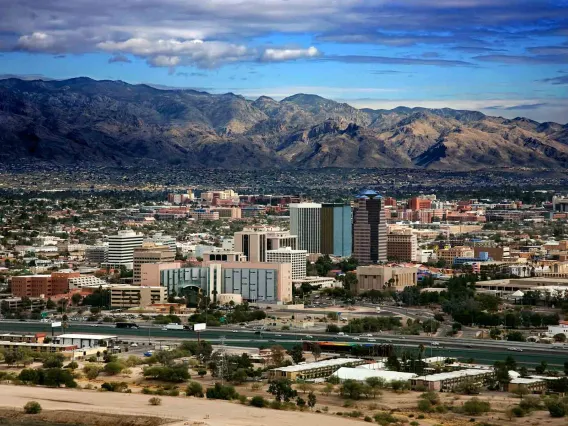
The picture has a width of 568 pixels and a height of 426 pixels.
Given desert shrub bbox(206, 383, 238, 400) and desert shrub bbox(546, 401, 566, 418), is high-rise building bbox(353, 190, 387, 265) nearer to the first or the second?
desert shrub bbox(206, 383, 238, 400)

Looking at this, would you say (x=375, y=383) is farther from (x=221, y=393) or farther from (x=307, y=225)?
(x=307, y=225)

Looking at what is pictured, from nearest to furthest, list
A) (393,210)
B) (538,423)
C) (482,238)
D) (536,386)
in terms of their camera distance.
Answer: (538,423) < (536,386) < (482,238) < (393,210)

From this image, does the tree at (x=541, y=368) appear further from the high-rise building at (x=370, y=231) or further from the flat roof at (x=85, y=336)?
the high-rise building at (x=370, y=231)

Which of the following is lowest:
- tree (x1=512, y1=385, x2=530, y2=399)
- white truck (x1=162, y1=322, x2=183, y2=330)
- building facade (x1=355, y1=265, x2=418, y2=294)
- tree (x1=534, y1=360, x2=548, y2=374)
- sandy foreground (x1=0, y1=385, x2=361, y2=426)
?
sandy foreground (x1=0, y1=385, x2=361, y2=426)

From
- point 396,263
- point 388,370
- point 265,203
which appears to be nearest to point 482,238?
point 396,263

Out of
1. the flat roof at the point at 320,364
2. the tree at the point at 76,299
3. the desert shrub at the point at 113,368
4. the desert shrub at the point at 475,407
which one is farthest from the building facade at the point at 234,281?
the desert shrub at the point at 475,407

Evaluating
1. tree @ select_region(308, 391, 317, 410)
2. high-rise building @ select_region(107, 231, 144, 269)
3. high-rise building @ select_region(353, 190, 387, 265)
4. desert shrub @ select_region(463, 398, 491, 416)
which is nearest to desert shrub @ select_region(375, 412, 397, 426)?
tree @ select_region(308, 391, 317, 410)

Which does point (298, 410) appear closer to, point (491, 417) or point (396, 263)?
point (491, 417)
